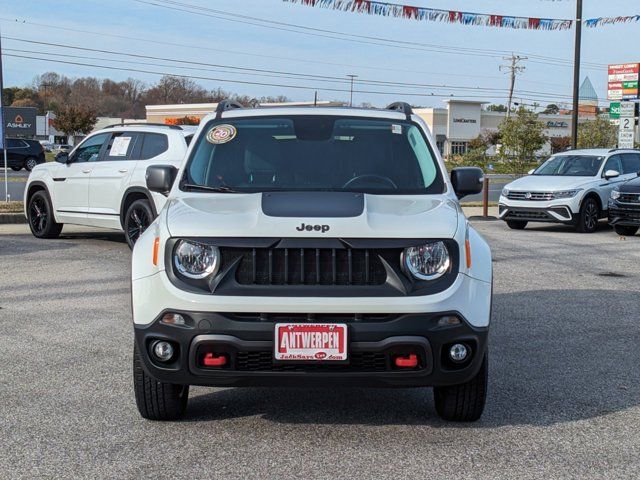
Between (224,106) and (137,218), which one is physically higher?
(224,106)

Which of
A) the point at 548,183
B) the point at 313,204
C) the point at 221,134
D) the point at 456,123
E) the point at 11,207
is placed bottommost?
the point at 11,207

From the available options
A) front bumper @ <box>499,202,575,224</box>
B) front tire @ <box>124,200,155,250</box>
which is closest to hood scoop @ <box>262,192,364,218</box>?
front tire @ <box>124,200,155,250</box>

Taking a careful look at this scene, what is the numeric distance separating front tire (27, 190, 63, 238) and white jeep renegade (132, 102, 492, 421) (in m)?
10.0

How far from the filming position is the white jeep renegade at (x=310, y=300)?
177 inches

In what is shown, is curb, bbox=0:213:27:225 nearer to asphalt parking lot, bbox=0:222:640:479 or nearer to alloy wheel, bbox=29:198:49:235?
alloy wheel, bbox=29:198:49:235

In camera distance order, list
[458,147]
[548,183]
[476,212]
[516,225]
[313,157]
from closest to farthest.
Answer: [313,157] → [548,183] → [516,225] → [476,212] → [458,147]

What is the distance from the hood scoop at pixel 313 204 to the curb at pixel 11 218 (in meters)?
14.0

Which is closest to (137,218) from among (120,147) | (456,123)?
(120,147)

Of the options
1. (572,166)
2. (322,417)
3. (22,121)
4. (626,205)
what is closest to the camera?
(322,417)

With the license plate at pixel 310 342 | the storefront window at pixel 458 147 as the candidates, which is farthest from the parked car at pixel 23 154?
the storefront window at pixel 458 147

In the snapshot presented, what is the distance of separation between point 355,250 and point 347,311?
35 centimetres

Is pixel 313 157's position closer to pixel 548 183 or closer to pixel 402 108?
pixel 402 108

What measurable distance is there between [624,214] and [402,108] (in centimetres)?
1171

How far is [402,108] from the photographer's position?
6.40 m
